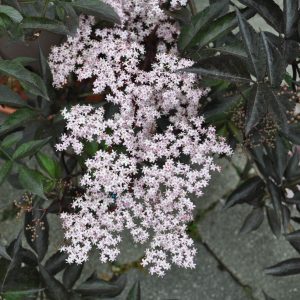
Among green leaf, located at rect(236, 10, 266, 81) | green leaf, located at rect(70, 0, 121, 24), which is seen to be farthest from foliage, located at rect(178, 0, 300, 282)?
green leaf, located at rect(70, 0, 121, 24)

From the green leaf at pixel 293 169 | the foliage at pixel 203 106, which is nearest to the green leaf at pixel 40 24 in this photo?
the foliage at pixel 203 106

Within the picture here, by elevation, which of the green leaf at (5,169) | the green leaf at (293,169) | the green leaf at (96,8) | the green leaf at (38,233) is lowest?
the green leaf at (38,233)

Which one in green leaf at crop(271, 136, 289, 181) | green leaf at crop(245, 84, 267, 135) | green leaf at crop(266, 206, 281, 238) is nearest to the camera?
green leaf at crop(245, 84, 267, 135)

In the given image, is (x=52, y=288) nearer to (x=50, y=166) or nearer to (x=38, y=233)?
(x=38, y=233)

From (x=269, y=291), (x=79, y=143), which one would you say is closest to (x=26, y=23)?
(x=79, y=143)

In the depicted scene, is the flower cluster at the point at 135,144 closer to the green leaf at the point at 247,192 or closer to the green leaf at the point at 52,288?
the green leaf at the point at 52,288

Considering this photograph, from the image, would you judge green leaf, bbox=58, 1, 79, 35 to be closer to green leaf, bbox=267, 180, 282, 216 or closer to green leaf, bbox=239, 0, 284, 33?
green leaf, bbox=239, 0, 284, 33
